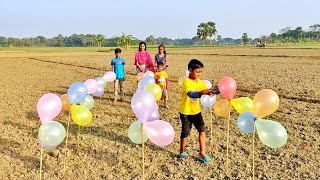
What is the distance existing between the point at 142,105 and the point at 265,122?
5.18ft

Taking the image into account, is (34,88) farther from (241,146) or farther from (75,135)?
(241,146)

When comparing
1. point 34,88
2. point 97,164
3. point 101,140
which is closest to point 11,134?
point 101,140

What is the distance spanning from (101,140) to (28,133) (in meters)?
1.65

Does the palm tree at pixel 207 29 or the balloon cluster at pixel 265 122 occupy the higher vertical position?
the palm tree at pixel 207 29

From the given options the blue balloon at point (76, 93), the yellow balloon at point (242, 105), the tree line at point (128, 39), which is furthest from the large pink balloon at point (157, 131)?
the tree line at point (128, 39)

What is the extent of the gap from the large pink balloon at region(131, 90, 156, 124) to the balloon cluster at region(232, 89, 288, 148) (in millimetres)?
1349

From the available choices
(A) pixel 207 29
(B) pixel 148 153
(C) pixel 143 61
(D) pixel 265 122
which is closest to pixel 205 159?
(B) pixel 148 153

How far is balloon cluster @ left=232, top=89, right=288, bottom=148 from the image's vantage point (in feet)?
14.7

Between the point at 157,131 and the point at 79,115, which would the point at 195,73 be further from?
the point at 79,115

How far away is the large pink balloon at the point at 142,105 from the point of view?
4500 millimetres

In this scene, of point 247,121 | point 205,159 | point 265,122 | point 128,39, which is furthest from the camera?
point 128,39

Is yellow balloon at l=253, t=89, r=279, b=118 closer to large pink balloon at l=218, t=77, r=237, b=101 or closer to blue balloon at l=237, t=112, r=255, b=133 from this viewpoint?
blue balloon at l=237, t=112, r=255, b=133

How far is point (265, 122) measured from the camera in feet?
15.1

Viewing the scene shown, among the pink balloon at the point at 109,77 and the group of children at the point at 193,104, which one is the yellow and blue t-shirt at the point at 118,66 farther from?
the group of children at the point at 193,104
